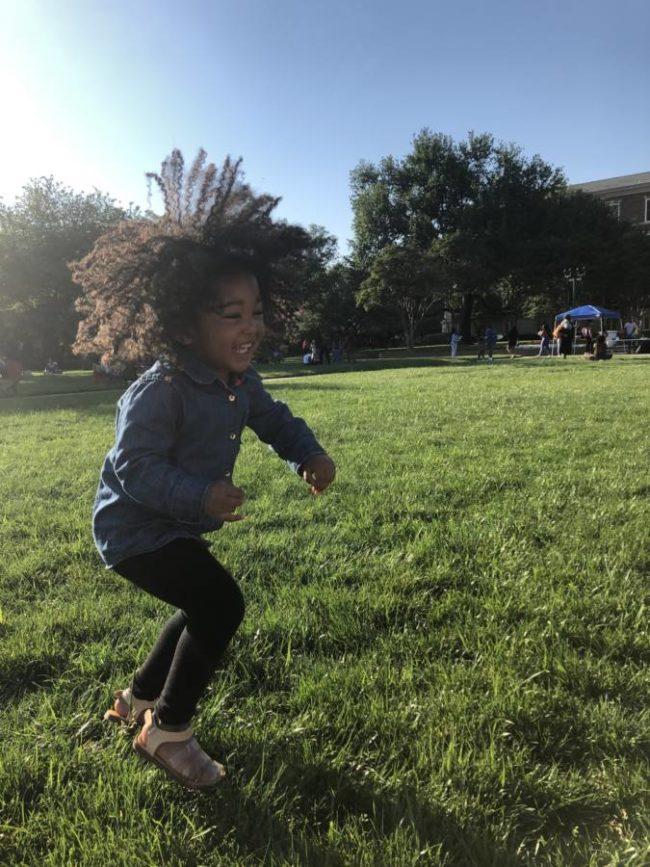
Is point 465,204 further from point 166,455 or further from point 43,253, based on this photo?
point 166,455

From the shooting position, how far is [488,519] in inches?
164

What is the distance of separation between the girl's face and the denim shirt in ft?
0.23

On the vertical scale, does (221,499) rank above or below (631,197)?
below

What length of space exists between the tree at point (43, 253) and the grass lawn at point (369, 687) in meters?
31.8

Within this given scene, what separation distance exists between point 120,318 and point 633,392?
10955 millimetres

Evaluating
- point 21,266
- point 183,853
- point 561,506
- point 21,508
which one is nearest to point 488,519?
point 561,506

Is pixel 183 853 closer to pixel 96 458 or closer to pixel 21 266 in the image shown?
pixel 96 458

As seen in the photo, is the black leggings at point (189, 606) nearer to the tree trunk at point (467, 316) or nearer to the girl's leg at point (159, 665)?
the girl's leg at point (159, 665)

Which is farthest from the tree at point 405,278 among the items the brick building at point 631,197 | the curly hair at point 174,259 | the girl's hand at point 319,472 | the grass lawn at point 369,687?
the brick building at point 631,197

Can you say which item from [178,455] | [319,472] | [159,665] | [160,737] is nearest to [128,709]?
[159,665]

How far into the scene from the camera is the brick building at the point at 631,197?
68062 mm

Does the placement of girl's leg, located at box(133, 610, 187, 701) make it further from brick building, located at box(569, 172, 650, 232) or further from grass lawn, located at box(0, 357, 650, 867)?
brick building, located at box(569, 172, 650, 232)

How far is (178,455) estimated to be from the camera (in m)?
2.08

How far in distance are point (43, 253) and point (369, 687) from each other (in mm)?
36224
